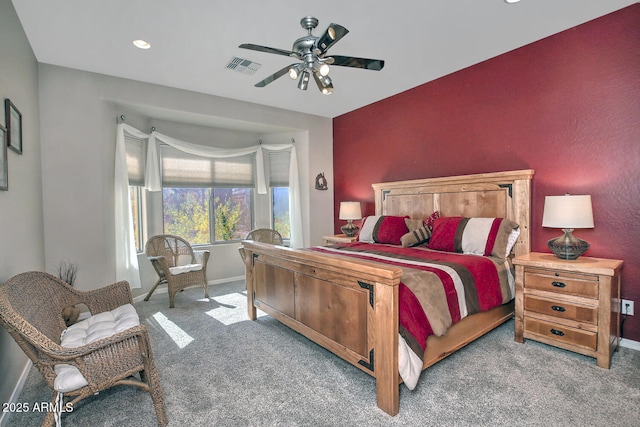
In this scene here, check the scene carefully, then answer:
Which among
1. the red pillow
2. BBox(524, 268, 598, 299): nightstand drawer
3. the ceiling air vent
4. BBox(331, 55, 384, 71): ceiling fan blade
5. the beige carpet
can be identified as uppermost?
the ceiling air vent

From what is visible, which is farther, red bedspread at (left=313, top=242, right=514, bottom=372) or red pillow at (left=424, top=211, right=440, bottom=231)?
red pillow at (left=424, top=211, right=440, bottom=231)

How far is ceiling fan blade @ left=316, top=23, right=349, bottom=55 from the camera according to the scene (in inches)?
78.6

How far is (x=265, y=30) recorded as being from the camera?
277 centimetres

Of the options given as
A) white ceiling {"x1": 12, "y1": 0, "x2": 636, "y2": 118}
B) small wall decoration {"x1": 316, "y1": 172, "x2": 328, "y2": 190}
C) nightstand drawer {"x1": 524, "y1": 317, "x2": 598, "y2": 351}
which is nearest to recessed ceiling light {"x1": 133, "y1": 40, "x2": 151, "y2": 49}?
white ceiling {"x1": 12, "y1": 0, "x2": 636, "y2": 118}

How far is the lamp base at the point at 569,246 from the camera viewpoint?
103 inches

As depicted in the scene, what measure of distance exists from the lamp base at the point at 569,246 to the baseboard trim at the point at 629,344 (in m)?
0.84

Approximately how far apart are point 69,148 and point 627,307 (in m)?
5.55

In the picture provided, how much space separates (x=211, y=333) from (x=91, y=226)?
6.12 feet

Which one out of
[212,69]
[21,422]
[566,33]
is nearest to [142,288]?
[21,422]

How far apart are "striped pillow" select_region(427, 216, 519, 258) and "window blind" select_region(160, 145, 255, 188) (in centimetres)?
337

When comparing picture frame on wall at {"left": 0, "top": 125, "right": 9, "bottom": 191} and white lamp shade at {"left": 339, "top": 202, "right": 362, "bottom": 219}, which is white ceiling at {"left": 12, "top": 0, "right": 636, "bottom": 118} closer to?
picture frame on wall at {"left": 0, "top": 125, "right": 9, "bottom": 191}

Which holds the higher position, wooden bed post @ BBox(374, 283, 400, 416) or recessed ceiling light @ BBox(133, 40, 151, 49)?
recessed ceiling light @ BBox(133, 40, 151, 49)

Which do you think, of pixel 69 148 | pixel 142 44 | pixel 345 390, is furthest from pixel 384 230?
pixel 69 148

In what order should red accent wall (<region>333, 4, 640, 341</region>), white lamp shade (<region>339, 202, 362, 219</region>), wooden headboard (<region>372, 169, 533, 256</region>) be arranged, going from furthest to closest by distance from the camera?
1. white lamp shade (<region>339, 202, 362, 219</region>)
2. wooden headboard (<region>372, 169, 533, 256</region>)
3. red accent wall (<region>333, 4, 640, 341</region>)
